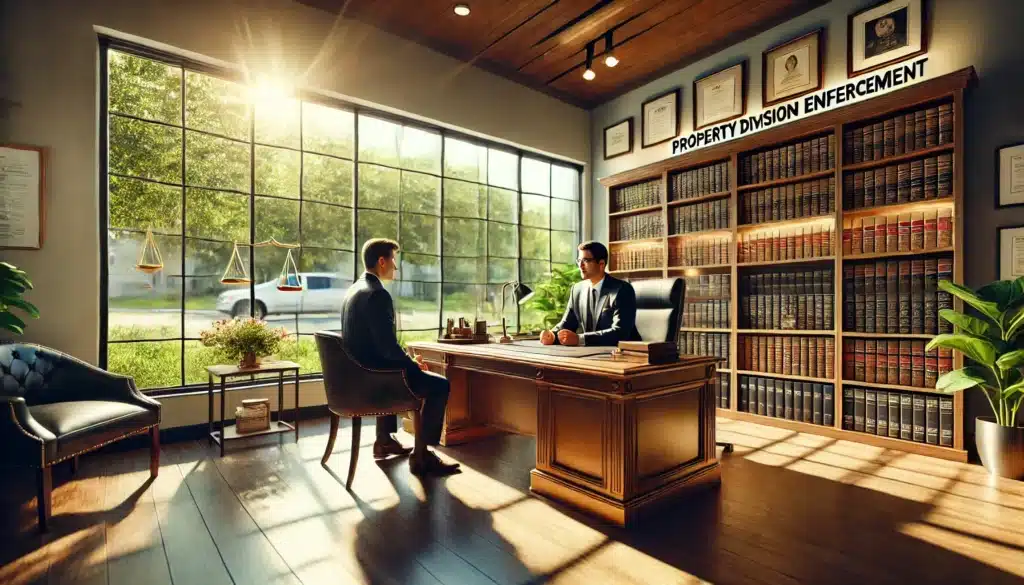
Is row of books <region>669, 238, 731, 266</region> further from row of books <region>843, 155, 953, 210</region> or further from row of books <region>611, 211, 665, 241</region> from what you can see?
row of books <region>843, 155, 953, 210</region>

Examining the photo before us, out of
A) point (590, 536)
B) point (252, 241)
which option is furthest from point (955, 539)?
point (252, 241)

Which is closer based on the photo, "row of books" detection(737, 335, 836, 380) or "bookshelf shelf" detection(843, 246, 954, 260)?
"bookshelf shelf" detection(843, 246, 954, 260)

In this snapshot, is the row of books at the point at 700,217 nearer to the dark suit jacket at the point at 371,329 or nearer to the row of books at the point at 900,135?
the row of books at the point at 900,135

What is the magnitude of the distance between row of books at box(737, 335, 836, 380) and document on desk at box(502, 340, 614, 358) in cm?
207

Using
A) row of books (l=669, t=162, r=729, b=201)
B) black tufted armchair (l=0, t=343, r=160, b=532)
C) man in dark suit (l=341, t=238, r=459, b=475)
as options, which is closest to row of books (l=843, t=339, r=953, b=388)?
row of books (l=669, t=162, r=729, b=201)

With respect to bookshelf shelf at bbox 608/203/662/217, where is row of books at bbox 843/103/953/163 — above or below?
above

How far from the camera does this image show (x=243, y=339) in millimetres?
3607

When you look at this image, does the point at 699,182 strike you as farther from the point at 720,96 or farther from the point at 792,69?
the point at 792,69

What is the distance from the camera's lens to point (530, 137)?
19.5 feet

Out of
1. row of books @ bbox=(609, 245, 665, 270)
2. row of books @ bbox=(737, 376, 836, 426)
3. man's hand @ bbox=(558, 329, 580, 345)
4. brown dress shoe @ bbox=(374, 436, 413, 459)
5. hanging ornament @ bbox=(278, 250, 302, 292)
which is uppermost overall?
row of books @ bbox=(609, 245, 665, 270)

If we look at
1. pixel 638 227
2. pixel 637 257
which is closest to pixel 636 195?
pixel 638 227

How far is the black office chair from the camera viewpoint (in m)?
3.36

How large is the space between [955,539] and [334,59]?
5260 mm

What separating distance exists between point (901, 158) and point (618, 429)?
309cm
